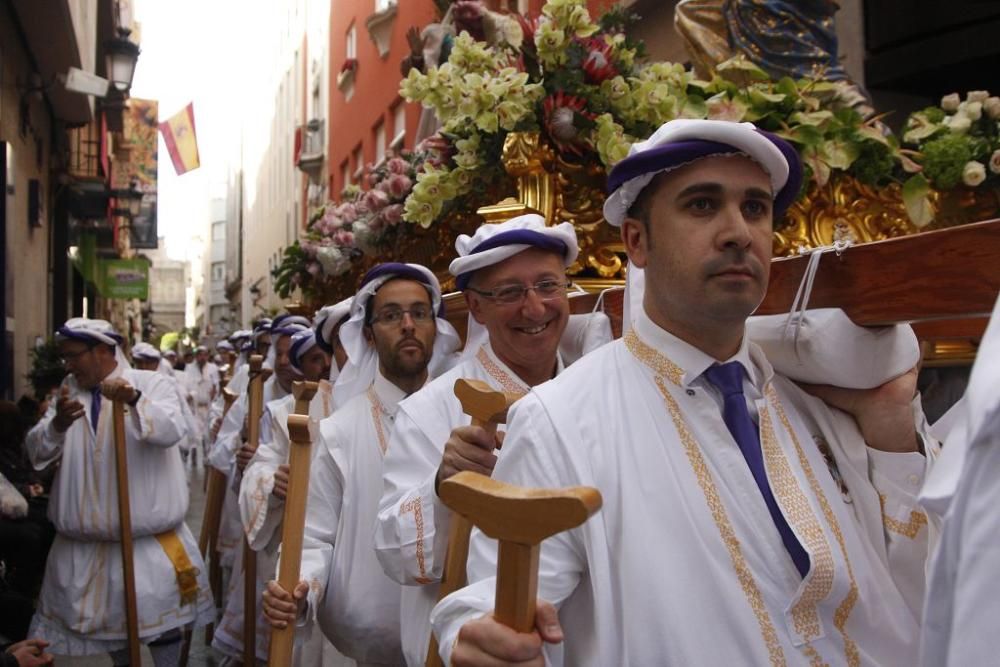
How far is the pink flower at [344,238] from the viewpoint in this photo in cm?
684

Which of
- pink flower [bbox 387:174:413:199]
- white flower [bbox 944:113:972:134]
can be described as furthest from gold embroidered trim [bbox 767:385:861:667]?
pink flower [bbox 387:174:413:199]

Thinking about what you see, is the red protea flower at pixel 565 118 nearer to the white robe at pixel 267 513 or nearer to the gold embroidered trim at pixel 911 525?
the white robe at pixel 267 513

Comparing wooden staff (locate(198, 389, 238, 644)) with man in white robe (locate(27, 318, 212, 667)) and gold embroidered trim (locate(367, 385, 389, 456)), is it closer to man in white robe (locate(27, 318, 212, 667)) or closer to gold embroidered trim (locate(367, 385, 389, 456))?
man in white robe (locate(27, 318, 212, 667))

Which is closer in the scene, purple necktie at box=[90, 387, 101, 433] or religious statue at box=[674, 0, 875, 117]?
religious statue at box=[674, 0, 875, 117]

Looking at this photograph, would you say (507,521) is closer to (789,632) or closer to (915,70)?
(789,632)

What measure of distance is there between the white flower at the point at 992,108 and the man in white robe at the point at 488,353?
4.83 ft

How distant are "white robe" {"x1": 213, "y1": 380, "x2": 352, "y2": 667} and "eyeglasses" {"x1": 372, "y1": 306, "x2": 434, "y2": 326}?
0.50 metres

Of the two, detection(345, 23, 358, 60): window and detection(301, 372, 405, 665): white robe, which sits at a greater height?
detection(345, 23, 358, 60): window

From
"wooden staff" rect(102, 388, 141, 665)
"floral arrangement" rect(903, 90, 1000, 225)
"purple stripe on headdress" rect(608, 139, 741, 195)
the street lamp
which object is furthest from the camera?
the street lamp

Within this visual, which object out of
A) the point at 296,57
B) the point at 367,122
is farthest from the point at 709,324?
the point at 296,57

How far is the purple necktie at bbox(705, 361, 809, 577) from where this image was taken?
6.76 ft

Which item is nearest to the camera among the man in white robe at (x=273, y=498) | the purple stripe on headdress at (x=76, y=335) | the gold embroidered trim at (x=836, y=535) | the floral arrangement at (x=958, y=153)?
the gold embroidered trim at (x=836, y=535)

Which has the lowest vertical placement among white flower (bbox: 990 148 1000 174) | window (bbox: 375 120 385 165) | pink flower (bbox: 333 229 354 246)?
pink flower (bbox: 333 229 354 246)

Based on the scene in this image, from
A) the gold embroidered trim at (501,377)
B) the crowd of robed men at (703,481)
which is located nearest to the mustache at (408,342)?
the gold embroidered trim at (501,377)
